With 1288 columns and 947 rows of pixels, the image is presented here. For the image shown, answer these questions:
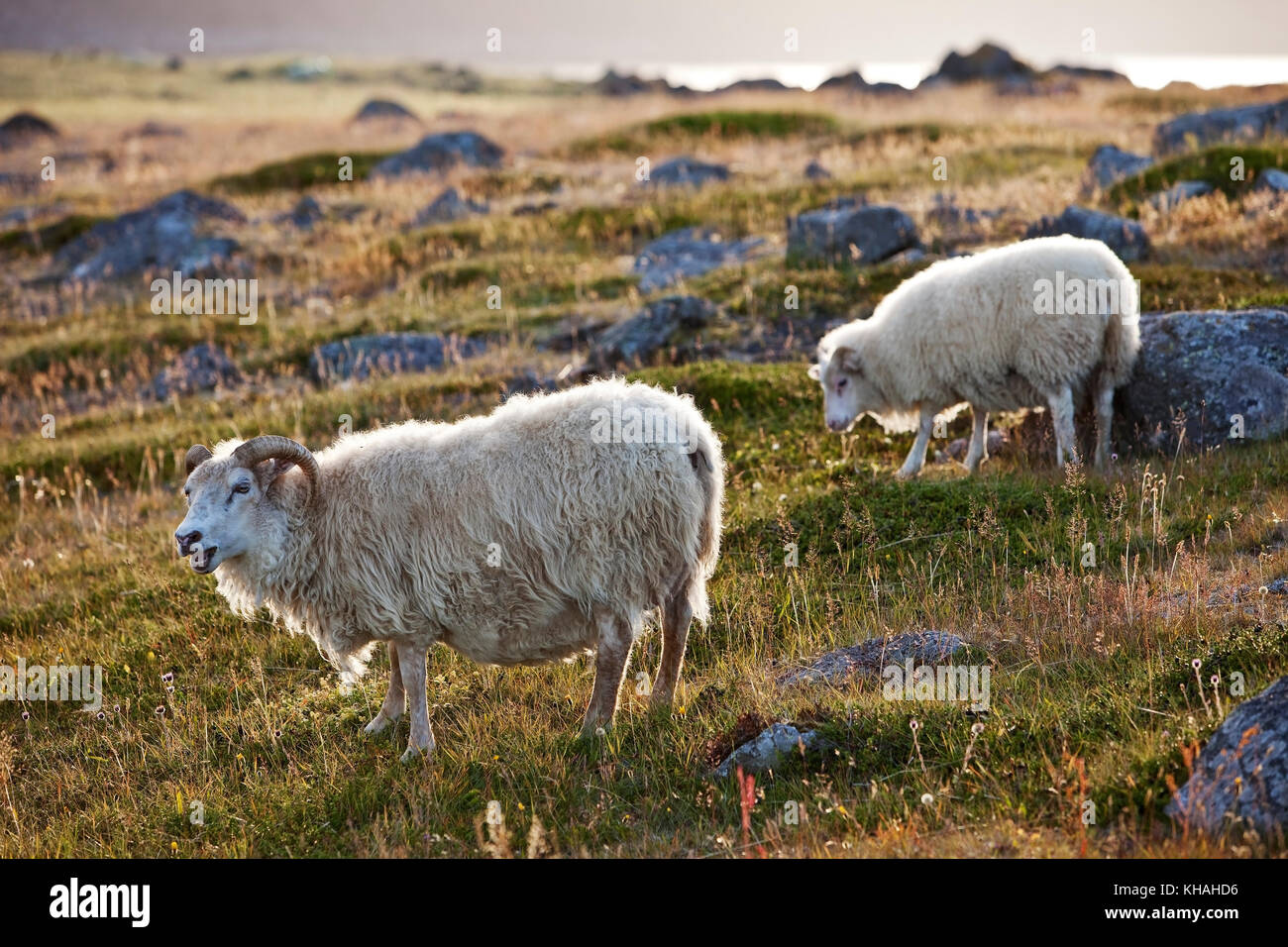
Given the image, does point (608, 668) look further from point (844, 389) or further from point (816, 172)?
point (816, 172)

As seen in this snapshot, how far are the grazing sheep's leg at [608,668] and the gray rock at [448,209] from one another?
1935 cm

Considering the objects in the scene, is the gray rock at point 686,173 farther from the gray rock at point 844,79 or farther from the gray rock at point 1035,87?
the gray rock at point 844,79

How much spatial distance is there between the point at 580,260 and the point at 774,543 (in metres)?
12.4

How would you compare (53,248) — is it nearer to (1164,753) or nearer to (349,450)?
(349,450)

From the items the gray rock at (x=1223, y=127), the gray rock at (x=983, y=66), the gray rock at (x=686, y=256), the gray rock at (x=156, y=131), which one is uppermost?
the gray rock at (x=983, y=66)

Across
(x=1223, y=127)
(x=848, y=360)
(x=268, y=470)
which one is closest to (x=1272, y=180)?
(x=1223, y=127)

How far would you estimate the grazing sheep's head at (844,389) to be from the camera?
11.9 meters

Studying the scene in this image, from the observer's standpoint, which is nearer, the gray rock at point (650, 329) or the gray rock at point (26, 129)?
the gray rock at point (650, 329)

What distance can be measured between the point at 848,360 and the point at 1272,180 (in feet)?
31.3

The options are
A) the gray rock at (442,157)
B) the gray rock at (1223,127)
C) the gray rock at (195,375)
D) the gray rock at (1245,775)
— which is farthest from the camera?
the gray rock at (442,157)

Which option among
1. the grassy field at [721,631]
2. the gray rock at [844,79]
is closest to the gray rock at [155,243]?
the grassy field at [721,631]

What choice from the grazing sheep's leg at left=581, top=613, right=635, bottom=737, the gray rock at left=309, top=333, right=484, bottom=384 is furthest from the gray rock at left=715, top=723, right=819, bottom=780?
the gray rock at left=309, top=333, right=484, bottom=384

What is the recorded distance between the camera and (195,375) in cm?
1764

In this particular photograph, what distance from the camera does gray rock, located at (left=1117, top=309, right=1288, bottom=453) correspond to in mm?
10391
